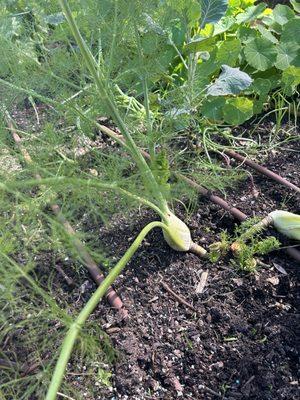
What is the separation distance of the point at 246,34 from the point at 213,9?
13.7 inches

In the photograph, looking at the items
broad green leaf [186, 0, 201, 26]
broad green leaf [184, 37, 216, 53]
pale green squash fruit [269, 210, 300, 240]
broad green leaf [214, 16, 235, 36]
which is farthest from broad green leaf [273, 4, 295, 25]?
pale green squash fruit [269, 210, 300, 240]

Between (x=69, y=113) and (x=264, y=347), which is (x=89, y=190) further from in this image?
(x=264, y=347)

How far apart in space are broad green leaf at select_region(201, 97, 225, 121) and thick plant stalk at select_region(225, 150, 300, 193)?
15cm

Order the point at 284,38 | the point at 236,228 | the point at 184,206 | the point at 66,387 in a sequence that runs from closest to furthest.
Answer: the point at 66,387, the point at 236,228, the point at 184,206, the point at 284,38

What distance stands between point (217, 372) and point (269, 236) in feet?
1.54

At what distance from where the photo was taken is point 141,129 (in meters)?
1.82

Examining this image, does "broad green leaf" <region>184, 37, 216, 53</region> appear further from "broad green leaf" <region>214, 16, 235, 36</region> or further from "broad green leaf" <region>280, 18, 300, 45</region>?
"broad green leaf" <region>280, 18, 300, 45</region>

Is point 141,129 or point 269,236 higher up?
point 141,129

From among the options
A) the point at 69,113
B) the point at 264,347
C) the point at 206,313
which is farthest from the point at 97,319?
the point at 69,113

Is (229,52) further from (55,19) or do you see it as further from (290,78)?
(55,19)

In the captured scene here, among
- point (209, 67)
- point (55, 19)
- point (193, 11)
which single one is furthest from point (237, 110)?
point (55, 19)

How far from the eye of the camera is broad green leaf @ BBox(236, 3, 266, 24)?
6.53 feet

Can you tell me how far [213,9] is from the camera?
171 cm

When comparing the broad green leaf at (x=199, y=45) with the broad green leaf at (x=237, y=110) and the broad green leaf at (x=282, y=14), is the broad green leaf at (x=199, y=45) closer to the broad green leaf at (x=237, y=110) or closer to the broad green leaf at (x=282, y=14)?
the broad green leaf at (x=237, y=110)
